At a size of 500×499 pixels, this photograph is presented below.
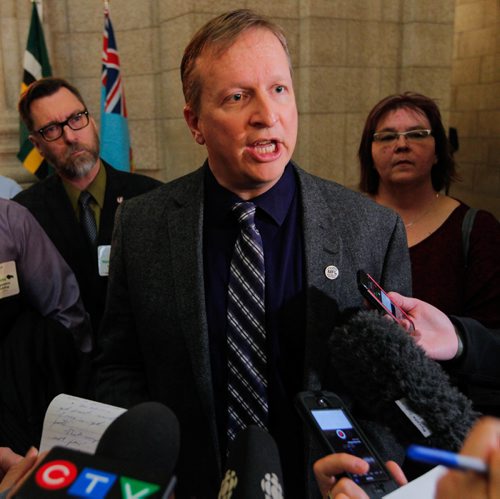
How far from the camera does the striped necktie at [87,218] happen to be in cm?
246

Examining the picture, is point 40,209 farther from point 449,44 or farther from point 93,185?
point 449,44

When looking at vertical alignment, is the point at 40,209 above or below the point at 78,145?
below

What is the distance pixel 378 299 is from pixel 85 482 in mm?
763

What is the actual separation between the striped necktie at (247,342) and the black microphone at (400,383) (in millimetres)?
254

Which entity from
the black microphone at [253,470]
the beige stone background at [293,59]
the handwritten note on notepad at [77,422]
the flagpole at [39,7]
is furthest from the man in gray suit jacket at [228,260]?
the flagpole at [39,7]

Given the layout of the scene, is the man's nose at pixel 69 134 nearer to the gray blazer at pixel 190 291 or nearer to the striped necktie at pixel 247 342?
the gray blazer at pixel 190 291

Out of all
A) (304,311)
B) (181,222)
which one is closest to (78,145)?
(181,222)

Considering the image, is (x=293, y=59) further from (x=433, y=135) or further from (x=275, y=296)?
(x=275, y=296)

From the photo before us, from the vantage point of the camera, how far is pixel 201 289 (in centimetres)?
131

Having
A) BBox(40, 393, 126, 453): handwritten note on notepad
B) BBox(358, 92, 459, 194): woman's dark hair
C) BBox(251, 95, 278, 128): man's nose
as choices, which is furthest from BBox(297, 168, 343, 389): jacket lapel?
BBox(358, 92, 459, 194): woman's dark hair

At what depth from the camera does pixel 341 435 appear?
876mm

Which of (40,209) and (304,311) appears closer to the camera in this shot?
(304,311)

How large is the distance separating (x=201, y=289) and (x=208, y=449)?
42cm

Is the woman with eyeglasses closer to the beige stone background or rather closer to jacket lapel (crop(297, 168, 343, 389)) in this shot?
jacket lapel (crop(297, 168, 343, 389))
